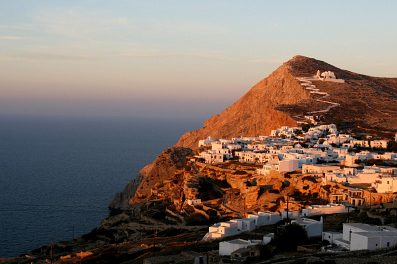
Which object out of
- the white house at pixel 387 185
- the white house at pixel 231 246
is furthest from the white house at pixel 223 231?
the white house at pixel 387 185

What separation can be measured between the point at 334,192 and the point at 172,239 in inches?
514

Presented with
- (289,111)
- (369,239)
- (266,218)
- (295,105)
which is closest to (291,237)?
(369,239)

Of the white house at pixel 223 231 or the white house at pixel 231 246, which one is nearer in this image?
the white house at pixel 231 246

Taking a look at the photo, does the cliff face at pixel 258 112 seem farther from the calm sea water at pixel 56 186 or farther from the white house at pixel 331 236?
the white house at pixel 331 236

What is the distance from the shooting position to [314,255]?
2841cm

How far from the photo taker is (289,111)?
281 ft

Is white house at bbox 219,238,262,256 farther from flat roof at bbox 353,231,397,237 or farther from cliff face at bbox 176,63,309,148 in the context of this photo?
cliff face at bbox 176,63,309,148

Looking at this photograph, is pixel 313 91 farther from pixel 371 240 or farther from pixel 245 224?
pixel 371 240

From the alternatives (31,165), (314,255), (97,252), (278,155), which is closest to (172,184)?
(278,155)

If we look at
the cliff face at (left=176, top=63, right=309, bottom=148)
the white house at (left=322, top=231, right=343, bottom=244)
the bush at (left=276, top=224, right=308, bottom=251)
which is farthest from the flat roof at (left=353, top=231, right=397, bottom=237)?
the cliff face at (left=176, top=63, right=309, bottom=148)

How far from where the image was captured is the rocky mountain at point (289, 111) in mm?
73250

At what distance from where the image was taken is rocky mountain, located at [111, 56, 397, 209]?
2884 inches

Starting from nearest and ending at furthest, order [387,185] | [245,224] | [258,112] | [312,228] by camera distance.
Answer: [312,228] < [245,224] < [387,185] < [258,112]

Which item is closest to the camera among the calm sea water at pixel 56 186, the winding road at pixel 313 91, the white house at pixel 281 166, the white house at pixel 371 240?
the white house at pixel 371 240
